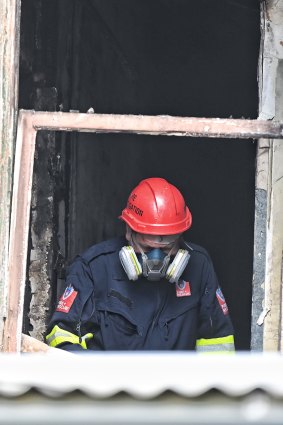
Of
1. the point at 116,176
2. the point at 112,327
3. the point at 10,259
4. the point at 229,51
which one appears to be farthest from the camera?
the point at 229,51

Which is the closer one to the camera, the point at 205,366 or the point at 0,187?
Result: the point at 205,366

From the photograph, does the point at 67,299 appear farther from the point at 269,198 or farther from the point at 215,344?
the point at 269,198

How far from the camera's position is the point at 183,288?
589 cm

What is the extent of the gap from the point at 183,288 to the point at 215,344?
370mm

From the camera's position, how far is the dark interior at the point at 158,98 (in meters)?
7.62

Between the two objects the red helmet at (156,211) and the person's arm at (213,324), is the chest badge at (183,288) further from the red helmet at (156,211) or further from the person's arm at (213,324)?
the red helmet at (156,211)

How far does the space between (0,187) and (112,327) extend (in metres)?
1.00

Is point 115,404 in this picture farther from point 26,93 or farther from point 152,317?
point 26,93

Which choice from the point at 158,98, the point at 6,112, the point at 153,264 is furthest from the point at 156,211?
the point at 158,98

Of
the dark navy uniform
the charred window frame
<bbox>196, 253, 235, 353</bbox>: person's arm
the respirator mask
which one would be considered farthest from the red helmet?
the charred window frame

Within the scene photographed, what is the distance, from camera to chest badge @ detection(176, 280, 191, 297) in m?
5.87

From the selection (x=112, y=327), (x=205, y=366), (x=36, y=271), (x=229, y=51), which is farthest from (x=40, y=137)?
(x=205, y=366)

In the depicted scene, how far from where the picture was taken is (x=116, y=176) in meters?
9.15

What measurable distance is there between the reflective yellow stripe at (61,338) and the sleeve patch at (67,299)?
101mm
